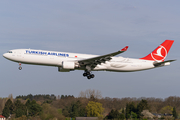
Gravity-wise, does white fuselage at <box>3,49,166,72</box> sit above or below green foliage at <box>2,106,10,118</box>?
above

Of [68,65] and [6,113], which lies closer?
[68,65]

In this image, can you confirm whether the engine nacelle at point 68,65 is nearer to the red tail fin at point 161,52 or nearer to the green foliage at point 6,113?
the red tail fin at point 161,52

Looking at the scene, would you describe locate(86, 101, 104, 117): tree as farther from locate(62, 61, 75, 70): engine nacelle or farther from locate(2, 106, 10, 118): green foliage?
locate(62, 61, 75, 70): engine nacelle

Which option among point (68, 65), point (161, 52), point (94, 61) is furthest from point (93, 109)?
point (68, 65)

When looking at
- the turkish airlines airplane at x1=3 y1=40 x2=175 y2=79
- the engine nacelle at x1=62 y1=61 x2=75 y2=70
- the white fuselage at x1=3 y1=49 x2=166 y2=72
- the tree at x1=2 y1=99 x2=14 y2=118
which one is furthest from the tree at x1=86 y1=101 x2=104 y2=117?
the engine nacelle at x1=62 y1=61 x2=75 y2=70

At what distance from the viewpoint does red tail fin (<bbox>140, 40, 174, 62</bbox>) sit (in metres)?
49.2

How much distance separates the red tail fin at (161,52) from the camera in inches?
1938

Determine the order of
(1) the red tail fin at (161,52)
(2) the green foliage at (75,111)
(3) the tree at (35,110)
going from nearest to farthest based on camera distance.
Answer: (1) the red tail fin at (161,52) < (3) the tree at (35,110) < (2) the green foliage at (75,111)

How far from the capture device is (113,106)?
117m

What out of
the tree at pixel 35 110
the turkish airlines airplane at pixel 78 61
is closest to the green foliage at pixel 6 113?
the tree at pixel 35 110

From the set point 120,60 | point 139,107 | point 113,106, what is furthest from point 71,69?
point 113,106

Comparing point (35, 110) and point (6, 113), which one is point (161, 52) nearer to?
point (35, 110)

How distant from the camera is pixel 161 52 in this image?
50.2 meters

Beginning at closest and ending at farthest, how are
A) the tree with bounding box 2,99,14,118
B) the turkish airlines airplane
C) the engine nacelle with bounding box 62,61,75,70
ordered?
the engine nacelle with bounding box 62,61,75,70 → the turkish airlines airplane → the tree with bounding box 2,99,14,118
